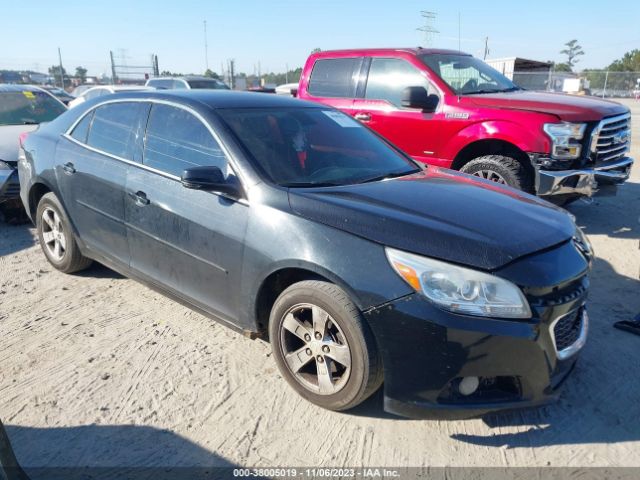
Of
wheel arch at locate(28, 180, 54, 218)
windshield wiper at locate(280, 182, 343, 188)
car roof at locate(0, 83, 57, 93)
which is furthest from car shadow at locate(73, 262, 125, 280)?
car roof at locate(0, 83, 57, 93)

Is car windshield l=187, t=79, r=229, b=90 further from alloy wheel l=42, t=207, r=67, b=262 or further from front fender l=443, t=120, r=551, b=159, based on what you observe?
alloy wheel l=42, t=207, r=67, b=262

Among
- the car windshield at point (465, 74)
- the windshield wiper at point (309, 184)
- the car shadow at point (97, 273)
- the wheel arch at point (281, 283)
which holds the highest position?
the car windshield at point (465, 74)

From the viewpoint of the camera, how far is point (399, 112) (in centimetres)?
639

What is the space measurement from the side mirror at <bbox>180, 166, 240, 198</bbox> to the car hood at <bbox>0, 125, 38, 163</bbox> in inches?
155

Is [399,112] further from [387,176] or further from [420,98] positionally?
[387,176]

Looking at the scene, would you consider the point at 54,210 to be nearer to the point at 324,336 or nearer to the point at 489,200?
the point at 324,336

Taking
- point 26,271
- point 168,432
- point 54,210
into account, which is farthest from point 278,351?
point 26,271

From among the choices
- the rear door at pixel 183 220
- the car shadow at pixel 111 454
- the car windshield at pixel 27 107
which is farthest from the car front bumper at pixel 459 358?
the car windshield at pixel 27 107

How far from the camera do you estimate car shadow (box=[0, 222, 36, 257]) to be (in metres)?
5.38

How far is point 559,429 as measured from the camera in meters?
2.68

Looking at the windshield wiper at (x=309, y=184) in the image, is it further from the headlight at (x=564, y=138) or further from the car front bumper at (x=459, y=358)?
the headlight at (x=564, y=138)

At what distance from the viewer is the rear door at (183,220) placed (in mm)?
3031

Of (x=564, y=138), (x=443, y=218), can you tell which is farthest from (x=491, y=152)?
(x=443, y=218)

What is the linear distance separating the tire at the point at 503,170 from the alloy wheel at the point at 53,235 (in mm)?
4169
